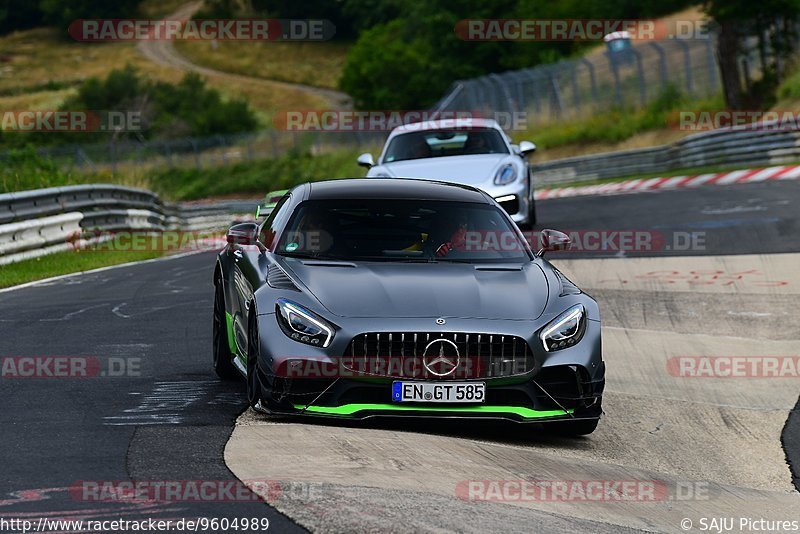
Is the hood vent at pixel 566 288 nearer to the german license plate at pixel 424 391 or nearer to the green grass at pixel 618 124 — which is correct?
the german license plate at pixel 424 391

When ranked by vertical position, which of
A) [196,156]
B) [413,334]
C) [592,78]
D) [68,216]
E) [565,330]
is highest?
[413,334]

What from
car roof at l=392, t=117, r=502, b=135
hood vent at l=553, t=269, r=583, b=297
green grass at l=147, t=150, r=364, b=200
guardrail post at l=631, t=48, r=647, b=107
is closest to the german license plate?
hood vent at l=553, t=269, r=583, b=297

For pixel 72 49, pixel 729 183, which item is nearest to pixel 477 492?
pixel 729 183

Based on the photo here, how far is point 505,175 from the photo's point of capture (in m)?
17.1

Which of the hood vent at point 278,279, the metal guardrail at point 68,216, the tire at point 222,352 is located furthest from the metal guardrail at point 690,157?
the hood vent at point 278,279

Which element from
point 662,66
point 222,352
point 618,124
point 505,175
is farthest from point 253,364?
point 618,124

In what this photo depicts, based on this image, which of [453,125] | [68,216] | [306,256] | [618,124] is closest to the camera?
[306,256]

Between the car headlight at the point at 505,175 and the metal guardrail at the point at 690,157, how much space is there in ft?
43.2

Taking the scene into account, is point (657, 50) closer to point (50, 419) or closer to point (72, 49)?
point (50, 419)

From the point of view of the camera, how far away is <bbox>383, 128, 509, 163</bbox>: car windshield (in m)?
18.2

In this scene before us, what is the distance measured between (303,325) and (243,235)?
1.70m

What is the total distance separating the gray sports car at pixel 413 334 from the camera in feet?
24.1

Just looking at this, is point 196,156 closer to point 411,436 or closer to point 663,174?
point 663,174

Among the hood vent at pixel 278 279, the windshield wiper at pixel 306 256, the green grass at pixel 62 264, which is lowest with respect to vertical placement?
the green grass at pixel 62 264
